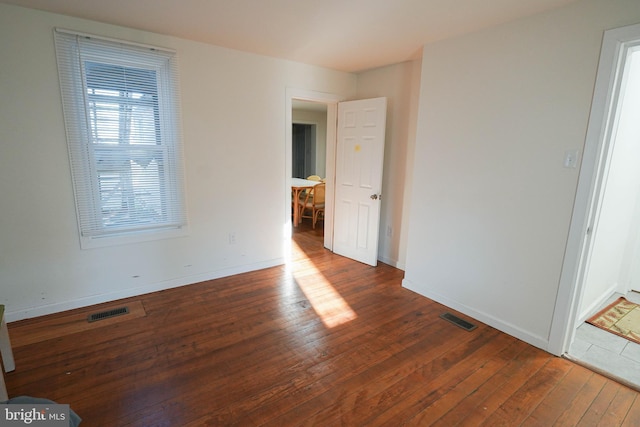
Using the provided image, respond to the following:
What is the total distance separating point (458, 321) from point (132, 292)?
2983mm

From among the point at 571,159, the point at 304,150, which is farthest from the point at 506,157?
the point at 304,150

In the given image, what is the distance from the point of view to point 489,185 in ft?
8.36

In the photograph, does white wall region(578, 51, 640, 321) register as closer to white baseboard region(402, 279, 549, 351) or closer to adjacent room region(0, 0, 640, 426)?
adjacent room region(0, 0, 640, 426)

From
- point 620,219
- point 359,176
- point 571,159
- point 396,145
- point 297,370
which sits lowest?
point 297,370

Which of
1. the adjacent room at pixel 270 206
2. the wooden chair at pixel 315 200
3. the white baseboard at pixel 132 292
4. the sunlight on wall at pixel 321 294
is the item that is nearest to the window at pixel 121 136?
the adjacent room at pixel 270 206

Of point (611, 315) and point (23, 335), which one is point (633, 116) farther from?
point (23, 335)

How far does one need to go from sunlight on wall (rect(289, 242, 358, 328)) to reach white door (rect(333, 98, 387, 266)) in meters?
0.66

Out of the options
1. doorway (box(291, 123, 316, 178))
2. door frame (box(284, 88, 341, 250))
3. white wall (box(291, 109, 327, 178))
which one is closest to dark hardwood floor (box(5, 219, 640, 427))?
door frame (box(284, 88, 341, 250))

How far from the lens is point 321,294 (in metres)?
3.17

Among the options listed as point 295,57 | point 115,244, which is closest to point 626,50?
point 295,57

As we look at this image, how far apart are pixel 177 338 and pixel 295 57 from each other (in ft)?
9.57

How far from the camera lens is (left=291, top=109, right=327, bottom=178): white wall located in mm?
8133

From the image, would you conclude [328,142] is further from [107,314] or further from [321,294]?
[107,314]

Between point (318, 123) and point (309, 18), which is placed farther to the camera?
point (318, 123)
